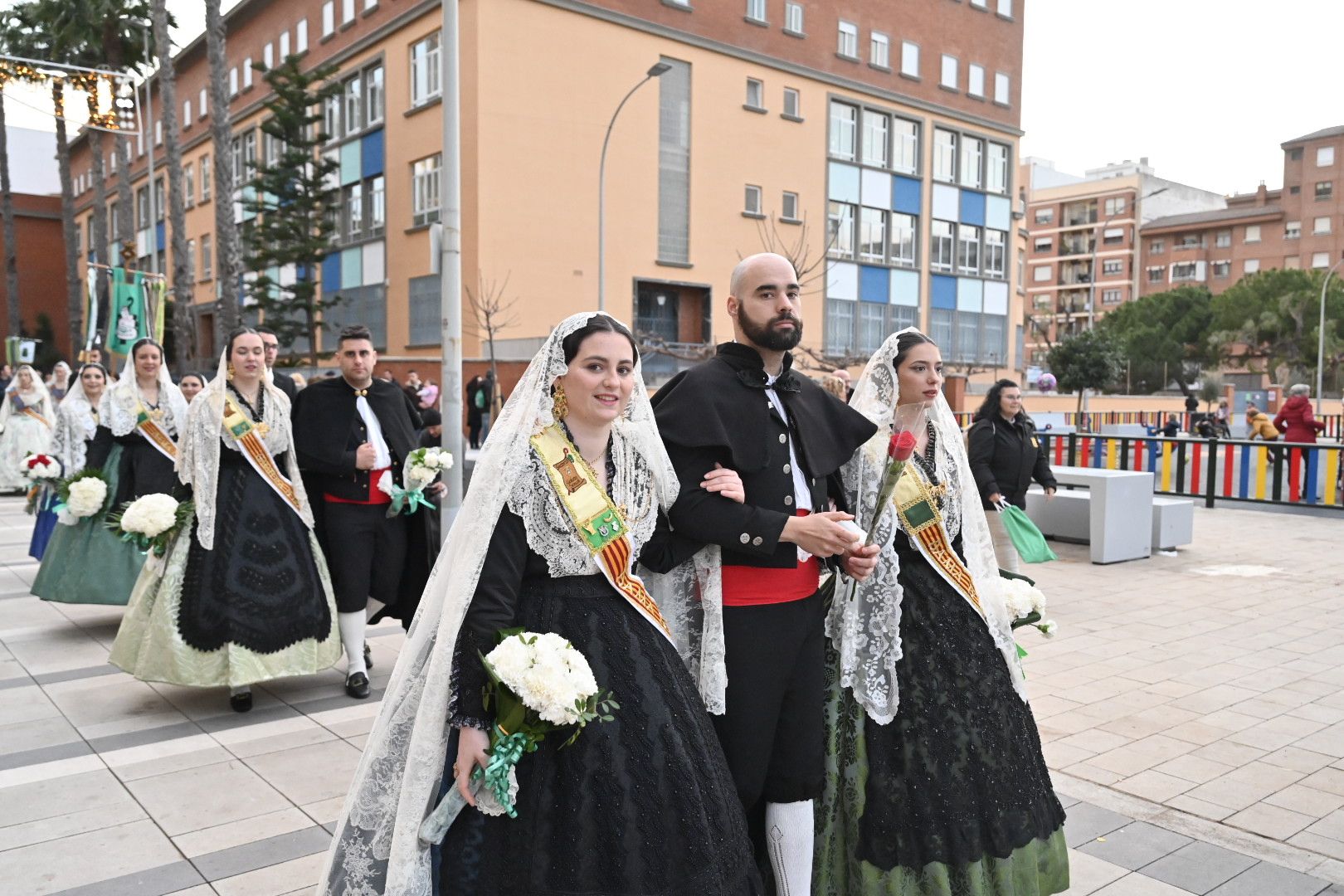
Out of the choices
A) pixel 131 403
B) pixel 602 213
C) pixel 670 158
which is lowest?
pixel 131 403

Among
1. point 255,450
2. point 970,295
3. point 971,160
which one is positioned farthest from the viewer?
point 970,295

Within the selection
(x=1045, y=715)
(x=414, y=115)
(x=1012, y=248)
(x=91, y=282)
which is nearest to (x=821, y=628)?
(x=1045, y=715)

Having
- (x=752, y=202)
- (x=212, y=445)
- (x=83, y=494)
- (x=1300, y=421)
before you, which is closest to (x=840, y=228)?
(x=752, y=202)

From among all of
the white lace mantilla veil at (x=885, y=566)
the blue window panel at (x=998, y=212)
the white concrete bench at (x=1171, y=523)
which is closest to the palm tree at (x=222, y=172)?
the white concrete bench at (x=1171, y=523)

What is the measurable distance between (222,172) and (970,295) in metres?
27.4

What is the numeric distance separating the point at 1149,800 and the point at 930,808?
1985 millimetres

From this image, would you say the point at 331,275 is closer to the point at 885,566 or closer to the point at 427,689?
the point at 885,566

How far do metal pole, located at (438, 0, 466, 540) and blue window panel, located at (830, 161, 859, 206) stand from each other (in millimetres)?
26528

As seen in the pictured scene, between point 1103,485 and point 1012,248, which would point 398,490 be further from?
point 1012,248

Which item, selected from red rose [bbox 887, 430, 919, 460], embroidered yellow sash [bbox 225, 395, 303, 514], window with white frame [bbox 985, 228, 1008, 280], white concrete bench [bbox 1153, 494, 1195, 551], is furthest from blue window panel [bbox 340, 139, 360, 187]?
red rose [bbox 887, 430, 919, 460]

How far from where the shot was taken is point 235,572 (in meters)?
5.50

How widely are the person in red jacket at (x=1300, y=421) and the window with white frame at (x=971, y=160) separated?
81.3 feet

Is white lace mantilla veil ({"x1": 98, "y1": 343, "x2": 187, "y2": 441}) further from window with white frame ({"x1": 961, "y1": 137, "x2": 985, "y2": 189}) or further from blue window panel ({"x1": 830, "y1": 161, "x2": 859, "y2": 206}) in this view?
window with white frame ({"x1": 961, "y1": 137, "x2": 985, "y2": 189})

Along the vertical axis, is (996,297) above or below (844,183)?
below
